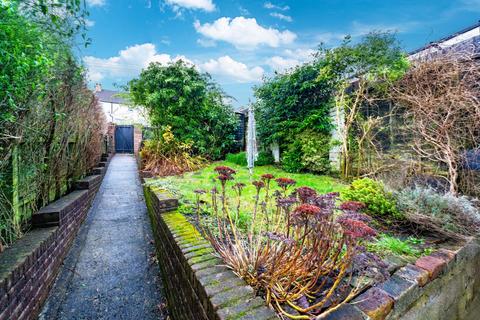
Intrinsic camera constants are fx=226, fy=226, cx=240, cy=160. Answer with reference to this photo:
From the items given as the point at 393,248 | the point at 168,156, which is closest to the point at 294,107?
the point at 168,156

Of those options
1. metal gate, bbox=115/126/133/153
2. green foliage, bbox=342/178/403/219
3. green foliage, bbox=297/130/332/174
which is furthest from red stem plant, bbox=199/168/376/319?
metal gate, bbox=115/126/133/153

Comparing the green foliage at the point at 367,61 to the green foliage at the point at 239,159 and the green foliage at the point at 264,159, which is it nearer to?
the green foliage at the point at 264,159

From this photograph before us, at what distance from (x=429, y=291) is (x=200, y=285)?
206 cm

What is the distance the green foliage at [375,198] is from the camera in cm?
320

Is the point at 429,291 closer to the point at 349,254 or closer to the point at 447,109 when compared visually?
the point at 349,254

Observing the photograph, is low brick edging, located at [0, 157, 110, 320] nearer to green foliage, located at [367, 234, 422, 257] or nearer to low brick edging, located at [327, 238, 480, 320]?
low brick edging, located at [327, 238, 480, 320]

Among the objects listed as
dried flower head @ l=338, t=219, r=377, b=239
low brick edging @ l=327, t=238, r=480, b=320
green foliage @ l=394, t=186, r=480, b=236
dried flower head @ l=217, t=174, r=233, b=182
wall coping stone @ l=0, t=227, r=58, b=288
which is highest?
dried flower head @ l=217, t=174, r=233, b=182

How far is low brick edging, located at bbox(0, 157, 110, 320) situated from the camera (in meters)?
1.84

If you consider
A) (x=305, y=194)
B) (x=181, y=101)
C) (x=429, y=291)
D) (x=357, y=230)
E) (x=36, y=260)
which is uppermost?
(x=181, y=101)

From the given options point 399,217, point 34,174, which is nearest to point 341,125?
point 399,217

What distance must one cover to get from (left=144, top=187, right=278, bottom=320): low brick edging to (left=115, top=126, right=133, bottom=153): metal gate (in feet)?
54.9

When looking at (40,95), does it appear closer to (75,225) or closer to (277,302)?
(75,225)

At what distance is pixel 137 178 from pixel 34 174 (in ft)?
17.8

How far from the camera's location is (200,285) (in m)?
1.49
